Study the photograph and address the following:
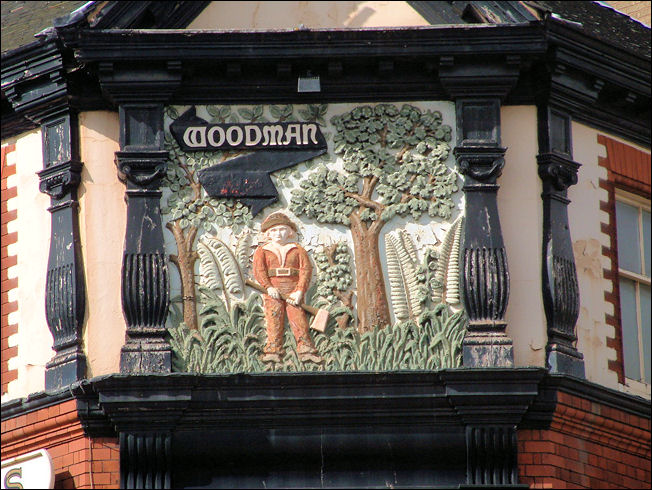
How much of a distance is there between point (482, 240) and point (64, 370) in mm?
4348

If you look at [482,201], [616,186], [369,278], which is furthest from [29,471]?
[616,186]

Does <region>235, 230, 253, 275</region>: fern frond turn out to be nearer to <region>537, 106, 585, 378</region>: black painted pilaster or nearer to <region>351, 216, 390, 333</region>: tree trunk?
<region>351, 216, 390, 333</region>: tree trunk

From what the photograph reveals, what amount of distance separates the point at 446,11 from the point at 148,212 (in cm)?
377

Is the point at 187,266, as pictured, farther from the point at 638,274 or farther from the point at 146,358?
the point at 638,274

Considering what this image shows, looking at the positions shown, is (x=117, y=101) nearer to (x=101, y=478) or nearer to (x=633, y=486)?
(x=101, y=478)

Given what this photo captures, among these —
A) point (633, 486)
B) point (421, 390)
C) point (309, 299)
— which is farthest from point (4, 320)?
point (633, 486)

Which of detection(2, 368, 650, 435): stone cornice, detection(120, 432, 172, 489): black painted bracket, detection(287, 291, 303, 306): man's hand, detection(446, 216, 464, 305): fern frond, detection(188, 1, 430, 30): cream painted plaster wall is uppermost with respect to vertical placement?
detection(188, 1, 430, 30): cream painted plaster wall

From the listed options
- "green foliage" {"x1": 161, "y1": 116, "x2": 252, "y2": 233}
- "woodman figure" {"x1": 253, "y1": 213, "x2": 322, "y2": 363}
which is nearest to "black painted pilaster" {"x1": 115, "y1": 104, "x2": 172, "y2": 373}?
"green foliage" {"x1": 161, "y1": 116, "x2": 252, "y2": 233}

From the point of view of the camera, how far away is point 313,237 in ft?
60.0

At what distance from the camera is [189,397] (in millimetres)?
17422

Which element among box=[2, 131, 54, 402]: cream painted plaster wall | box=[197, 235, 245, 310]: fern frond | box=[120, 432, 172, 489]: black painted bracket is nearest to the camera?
box=[120, 432, 172, 489]: black painted bracket

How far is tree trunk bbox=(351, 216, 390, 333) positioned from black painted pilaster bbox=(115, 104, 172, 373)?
1.91 m

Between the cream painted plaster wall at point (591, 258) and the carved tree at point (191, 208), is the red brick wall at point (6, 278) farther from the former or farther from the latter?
the cream painted plaster wall at point (591, 258)

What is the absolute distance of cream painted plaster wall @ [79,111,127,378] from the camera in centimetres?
1795
